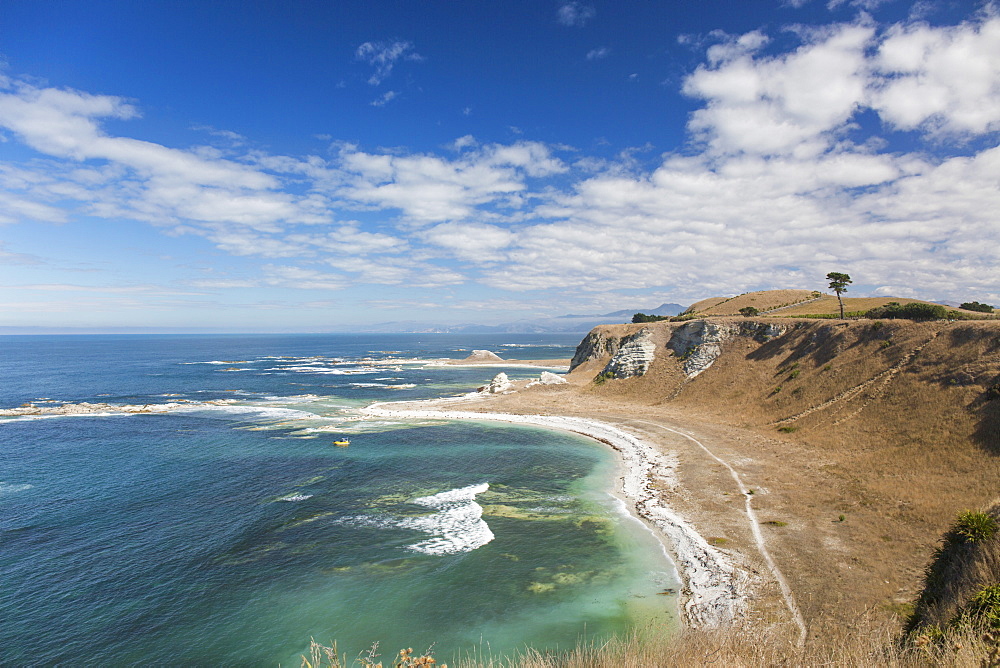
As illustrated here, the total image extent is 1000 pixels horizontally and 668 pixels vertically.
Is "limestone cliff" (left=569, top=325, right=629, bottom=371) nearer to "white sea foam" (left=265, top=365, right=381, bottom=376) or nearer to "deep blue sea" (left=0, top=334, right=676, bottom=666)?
"deep blue sea" (left=0, top=334, right=676, bottom=666)

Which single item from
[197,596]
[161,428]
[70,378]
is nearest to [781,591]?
[197,596]

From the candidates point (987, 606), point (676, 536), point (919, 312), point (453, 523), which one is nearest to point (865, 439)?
point (919, 312)

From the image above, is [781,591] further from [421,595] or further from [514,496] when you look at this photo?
[514,496]

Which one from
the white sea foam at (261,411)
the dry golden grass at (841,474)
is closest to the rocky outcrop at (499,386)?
the dry golden grass at (841,474)

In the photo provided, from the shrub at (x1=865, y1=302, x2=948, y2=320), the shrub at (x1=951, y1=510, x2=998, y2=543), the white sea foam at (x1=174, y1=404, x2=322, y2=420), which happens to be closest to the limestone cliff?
the shrub at (x1=865, y1=302, x2=948, y2=320)

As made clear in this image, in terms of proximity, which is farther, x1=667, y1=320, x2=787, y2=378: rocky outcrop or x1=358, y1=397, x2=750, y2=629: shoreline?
x1=667, y1=320, x2=787, y2=378: rocky outcrop

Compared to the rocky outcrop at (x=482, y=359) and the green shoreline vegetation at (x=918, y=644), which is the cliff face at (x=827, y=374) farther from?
the rocky outcrop at (x=482, y=359)

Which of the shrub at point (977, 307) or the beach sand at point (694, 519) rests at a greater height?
the shrub at point (977, 307)
